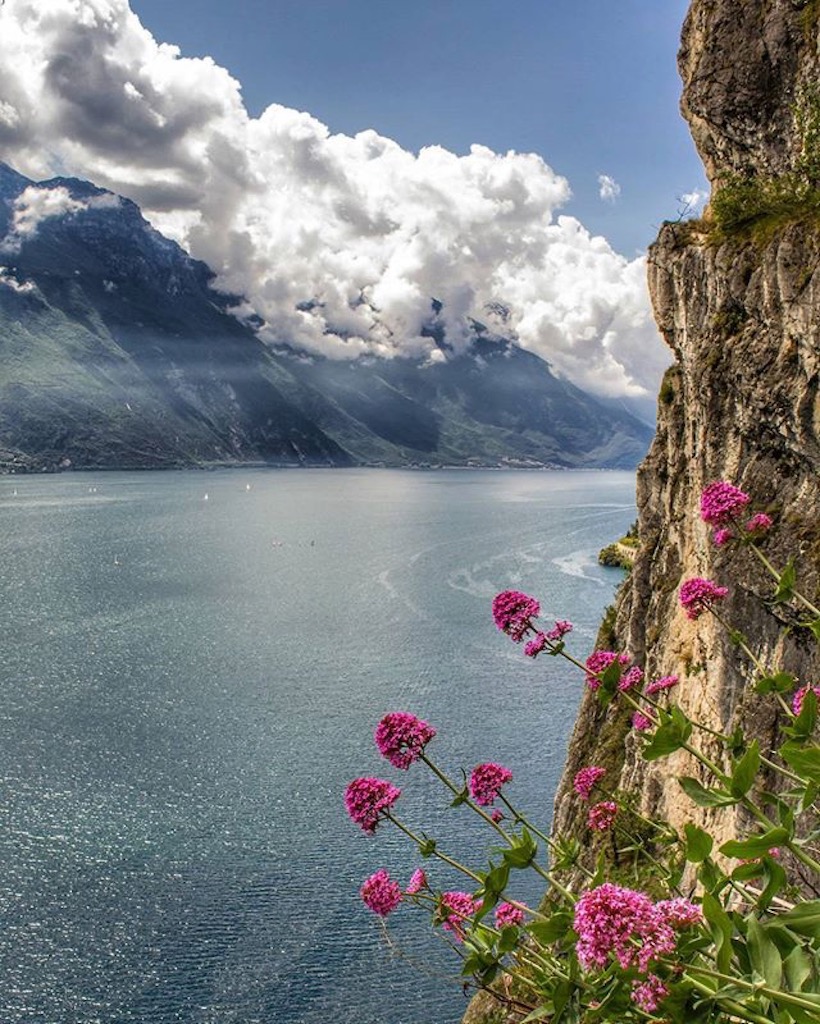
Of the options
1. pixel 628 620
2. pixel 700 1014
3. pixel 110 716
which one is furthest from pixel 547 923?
pixel 110 716

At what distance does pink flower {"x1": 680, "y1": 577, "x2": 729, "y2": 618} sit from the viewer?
9.09 m

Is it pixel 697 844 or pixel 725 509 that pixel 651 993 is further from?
pixel 725 509

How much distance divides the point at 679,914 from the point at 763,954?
0.52 meters

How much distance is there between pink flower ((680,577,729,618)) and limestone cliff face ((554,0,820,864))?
23.2 ft

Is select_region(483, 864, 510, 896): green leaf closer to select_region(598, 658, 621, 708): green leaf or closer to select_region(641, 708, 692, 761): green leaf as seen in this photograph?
select_region(641, 708, 692, 761): green leaf

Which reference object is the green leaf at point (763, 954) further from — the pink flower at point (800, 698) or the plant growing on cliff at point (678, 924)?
the pink flower at point (800, 698)

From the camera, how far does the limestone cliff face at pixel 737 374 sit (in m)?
18.0

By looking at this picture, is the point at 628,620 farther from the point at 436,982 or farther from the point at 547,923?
the point at 547,923

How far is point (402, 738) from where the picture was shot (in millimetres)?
8008

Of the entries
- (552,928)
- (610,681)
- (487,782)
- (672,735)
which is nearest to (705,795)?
(672,735)

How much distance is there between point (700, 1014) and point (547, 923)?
3.90ft

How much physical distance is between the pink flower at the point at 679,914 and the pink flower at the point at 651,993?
1.18ft

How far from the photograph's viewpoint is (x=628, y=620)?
3011cm

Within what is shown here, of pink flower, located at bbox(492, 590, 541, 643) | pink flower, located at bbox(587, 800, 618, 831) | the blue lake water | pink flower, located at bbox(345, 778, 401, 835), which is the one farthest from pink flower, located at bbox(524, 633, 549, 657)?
the blue lake water
